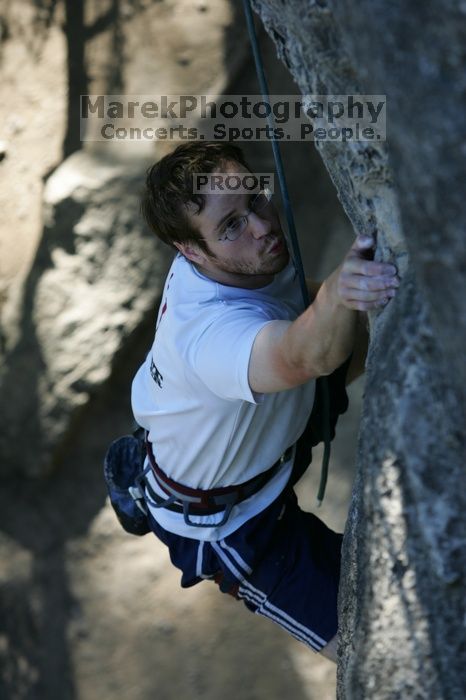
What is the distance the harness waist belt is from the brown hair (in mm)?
425

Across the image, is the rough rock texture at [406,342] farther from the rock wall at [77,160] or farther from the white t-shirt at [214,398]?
the rock wall at [77,160]

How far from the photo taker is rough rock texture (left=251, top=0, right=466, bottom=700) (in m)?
1.04

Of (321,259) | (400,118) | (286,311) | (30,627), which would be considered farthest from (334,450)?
(400,118)

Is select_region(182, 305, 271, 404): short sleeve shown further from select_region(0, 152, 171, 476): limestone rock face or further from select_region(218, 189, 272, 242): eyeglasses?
select_region(0, 152, 171, 476): limestone rock face

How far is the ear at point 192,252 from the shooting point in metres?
1.65

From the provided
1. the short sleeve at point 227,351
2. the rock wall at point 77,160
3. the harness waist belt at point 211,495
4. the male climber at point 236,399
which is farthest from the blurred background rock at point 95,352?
the short sleeve at point 227,351

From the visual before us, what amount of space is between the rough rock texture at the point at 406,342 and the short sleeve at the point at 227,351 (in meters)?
0.19

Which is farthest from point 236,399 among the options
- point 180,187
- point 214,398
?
point 180,187

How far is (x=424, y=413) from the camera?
1202mm

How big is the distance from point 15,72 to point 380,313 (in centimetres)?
234

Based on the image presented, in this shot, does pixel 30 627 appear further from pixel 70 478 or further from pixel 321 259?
pixel 321 259

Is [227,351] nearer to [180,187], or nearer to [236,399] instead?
[236,399]

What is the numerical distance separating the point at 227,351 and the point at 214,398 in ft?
0.60

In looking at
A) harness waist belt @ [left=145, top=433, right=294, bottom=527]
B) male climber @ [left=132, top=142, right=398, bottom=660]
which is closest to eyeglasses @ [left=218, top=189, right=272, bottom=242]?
male climber @ [left=132, top=142, right=398, bottom=660]
